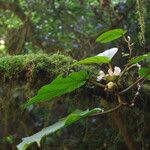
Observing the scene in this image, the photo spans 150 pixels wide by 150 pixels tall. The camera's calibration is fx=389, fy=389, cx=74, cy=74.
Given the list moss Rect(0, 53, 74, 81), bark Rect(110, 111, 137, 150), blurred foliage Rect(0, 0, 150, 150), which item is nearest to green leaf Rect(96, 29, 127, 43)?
moss Rect(0, 53, 74, 81)

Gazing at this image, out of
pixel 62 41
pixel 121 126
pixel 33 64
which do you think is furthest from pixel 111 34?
pixel 62 41

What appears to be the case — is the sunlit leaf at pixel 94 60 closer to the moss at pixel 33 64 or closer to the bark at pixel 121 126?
the moss at pixel 33 64

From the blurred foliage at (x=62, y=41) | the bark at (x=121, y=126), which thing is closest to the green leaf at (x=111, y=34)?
the bark at (x=121, y=126)

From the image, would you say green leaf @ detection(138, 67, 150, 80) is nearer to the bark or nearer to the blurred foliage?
the bark

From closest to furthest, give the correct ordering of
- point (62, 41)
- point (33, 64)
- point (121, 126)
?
point (33, 64), point (121, 126), point (62, 41)

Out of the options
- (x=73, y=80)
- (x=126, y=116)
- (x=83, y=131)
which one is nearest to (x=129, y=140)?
(x=126, y=116)

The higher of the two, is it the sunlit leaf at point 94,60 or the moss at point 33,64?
the sunlit leaf at point 94,60

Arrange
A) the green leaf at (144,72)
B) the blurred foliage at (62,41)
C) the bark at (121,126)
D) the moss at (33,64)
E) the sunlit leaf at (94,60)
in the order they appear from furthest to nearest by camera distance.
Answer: the blurred foliage at (62,41), the bark at (121,126), the moss at (33,64), the green leaf at (144,72), the sunlit leaf at (94,60)

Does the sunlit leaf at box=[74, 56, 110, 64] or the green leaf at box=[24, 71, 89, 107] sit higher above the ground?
the sunlit leaf at box=[74, 56, 110, 64]

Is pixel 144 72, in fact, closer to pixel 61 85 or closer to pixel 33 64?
pixel 61 85
